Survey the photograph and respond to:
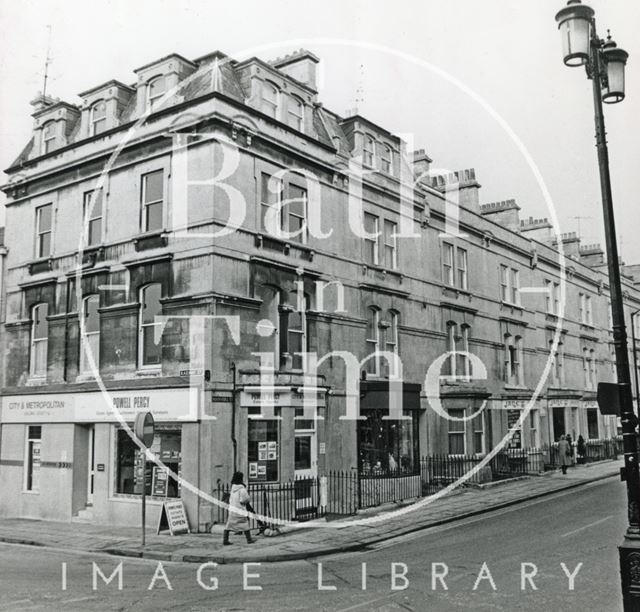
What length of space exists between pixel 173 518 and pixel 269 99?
39.8ft

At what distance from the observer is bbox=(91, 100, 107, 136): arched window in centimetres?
2169

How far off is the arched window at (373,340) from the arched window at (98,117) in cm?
1044

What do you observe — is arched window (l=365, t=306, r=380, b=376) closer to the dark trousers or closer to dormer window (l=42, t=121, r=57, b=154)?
the dark trousers

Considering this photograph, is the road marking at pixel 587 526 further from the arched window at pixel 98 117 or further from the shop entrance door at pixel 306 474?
the arched window at pixel 98 117

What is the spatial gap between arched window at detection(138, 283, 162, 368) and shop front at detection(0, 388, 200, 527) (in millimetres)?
1036

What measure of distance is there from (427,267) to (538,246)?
475 inches

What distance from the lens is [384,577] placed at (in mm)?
11766

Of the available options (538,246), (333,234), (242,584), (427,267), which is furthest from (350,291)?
(538,246)

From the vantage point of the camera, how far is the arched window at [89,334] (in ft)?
68.1

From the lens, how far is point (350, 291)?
22938 mm

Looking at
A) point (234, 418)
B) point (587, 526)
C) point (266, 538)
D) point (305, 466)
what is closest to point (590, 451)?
point (587, 526)

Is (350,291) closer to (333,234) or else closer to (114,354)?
(333,234)

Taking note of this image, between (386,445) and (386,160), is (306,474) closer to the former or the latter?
(386,445)

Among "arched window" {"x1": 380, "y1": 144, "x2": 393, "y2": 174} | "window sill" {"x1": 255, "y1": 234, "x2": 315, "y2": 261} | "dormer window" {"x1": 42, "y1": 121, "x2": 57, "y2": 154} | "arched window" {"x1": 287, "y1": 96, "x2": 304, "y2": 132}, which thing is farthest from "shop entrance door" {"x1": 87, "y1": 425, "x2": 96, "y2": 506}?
"arched window" {"x1": 380, "y1": 144, "x2": 393, "y2": 174}
